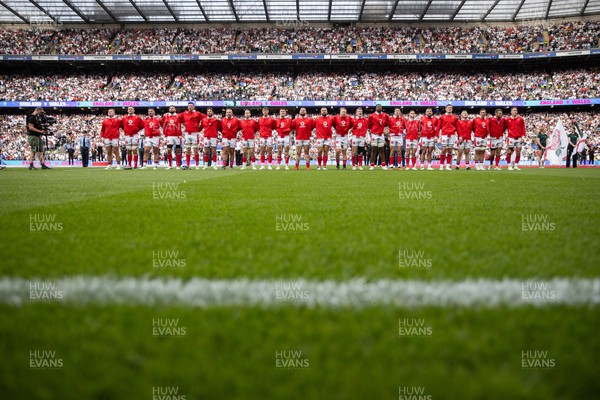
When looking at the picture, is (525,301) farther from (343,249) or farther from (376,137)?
(376,137)

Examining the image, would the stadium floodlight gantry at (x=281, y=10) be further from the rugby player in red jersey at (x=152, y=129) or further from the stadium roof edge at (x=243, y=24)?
the rugby player in red jersey at (x=152, y=129)

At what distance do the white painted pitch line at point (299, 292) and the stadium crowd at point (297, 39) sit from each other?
118ft

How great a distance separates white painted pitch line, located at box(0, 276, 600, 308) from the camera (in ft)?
3.66

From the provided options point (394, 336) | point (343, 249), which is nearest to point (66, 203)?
point (343, 249)

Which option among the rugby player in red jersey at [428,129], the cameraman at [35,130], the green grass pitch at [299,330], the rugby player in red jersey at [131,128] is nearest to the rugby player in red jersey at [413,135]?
the rugby player in red jersey at [428,129]

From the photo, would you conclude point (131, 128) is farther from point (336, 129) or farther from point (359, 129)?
point (359, 129)

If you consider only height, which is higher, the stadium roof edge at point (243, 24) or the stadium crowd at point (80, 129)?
the stadium roof edge at point (243, 24)

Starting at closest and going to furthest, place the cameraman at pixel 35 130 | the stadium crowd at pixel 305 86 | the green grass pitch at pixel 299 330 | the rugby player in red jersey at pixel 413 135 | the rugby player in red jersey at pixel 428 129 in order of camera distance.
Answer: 1. the green grass pitch at pixel 299 330
2. the cameraman at pixel 35 130
3. the rugby player in red jersey at pixel 428 129
4. the rugby player in red jersey at pixel 413 135
5. the stadium crowd at pixel 305 86

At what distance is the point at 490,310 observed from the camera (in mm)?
1055

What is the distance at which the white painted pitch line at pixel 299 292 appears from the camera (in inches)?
43.9

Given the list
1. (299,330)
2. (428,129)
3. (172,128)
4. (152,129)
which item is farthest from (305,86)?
(299,330)

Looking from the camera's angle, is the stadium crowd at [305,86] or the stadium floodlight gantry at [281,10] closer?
the stadium crowd at [305,86]

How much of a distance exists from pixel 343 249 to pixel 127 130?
41.7ft

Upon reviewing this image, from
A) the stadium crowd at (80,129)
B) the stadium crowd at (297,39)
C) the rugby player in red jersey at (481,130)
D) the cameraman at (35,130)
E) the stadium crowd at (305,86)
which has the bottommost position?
the cameraman at (35,130)
